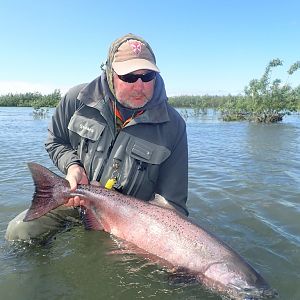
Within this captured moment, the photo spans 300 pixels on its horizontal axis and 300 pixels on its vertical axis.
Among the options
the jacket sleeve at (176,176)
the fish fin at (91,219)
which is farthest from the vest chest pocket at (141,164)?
the fish fin at (91,219)

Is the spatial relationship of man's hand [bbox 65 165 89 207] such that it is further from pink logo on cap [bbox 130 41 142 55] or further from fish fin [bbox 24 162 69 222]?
pink logo on cap [bbox 130 41 142 55]

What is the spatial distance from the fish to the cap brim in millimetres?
1451

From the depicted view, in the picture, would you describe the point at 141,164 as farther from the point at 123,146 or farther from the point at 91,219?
the point at 91,219

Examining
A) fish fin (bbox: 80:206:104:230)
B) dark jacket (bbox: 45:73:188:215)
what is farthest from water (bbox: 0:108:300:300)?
dark jacket (bbox: 45:73:188:215)

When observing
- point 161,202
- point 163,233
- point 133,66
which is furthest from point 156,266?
point 133,66

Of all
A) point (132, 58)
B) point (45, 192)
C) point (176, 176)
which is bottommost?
point (45, 192)

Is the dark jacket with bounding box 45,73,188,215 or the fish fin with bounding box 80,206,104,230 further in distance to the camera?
the dark jacket with bounding box 45,73,188,215

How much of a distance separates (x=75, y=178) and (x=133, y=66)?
1.52m

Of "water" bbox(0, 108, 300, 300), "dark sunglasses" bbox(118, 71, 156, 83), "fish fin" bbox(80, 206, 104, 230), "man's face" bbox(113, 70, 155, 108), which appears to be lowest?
"water" bbox(0, 108, 300, 300)

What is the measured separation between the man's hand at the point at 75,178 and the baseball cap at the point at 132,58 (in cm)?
133

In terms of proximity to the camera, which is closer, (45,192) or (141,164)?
(45,192)

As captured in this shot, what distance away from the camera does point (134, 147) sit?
16.4 ft

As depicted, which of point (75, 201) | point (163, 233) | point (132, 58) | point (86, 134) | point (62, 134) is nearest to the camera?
point (163, 233)

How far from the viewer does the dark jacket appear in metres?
4.98
